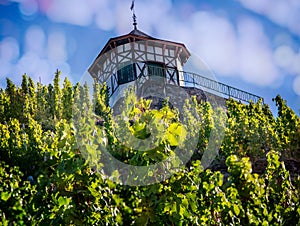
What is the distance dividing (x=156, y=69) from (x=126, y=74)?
1340 millimetres

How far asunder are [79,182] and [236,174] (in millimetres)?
1547

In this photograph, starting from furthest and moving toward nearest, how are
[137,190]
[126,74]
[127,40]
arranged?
[127,40], [126,74], [137,190]

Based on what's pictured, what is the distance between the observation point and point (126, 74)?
20.3 meters

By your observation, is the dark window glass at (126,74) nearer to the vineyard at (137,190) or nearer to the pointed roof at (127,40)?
the pointed roof at (127,40)

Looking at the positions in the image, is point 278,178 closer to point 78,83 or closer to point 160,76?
point 78,83

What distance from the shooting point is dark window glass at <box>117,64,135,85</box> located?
66.2 ft

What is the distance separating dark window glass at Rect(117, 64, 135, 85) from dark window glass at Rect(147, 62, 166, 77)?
2.53 ft

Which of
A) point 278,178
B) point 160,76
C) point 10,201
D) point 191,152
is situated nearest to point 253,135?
point 191,152

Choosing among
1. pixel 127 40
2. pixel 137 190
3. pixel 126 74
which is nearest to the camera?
pixel 137 190

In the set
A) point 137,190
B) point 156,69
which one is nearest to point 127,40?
point 156,69

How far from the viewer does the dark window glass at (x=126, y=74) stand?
20.2 meters

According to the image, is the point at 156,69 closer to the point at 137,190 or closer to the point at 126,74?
the point at 126,74

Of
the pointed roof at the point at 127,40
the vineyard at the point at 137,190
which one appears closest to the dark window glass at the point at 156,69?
the pointed roof at the point at 127,40

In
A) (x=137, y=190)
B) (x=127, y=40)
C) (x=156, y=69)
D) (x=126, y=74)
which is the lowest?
(x=137, y=190)
